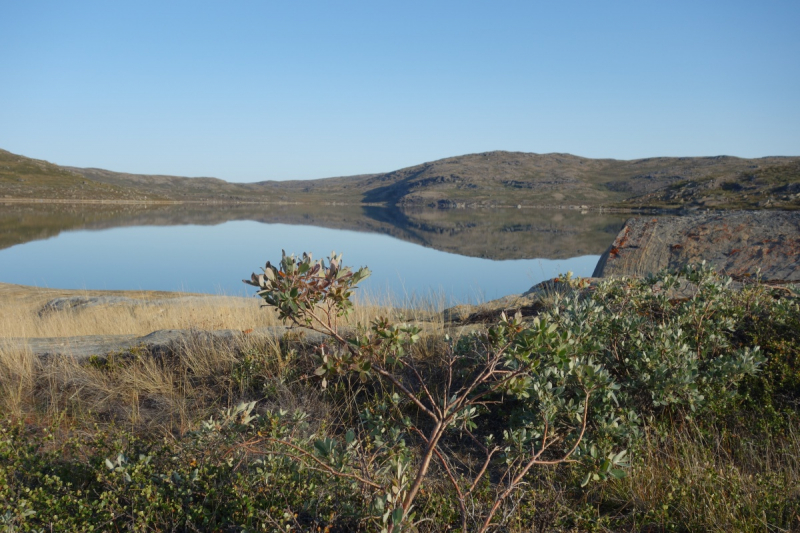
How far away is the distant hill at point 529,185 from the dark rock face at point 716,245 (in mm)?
73785

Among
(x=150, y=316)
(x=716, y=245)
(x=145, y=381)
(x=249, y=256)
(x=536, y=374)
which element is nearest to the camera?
(x=536, y=374)

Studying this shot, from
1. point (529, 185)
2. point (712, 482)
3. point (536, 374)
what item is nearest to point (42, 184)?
point (529, 185)

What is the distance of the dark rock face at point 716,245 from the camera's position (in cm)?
738

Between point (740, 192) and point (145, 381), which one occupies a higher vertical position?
point (740, 192)

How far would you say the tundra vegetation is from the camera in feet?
8.31

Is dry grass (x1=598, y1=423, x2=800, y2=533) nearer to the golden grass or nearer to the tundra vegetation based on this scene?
the tundra vegetation

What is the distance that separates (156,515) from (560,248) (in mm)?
28593

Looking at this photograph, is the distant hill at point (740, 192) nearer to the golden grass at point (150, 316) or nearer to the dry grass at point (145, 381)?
the golden grass at point (150, 316)

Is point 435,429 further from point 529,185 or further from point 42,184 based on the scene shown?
point 529,185

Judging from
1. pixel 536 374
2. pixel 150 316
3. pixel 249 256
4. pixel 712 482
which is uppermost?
pixel 536 374

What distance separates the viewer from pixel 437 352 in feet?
16.9

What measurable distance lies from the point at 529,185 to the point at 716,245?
154845 millimetres

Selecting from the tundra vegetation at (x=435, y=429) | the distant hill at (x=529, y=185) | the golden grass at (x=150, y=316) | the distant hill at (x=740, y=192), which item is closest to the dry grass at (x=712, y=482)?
the tundra vegetation at (x=435, y=429)

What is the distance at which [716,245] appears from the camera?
8.03 metres
